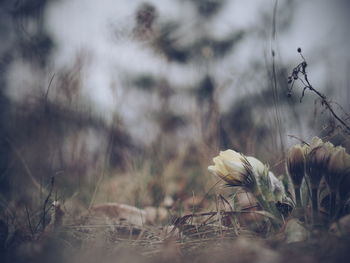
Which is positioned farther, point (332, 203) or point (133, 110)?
point (133, 110)

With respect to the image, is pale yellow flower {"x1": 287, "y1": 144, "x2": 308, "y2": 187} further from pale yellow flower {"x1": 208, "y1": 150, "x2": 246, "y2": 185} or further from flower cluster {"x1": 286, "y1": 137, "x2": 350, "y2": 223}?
pale yellow flower {"x1": 208, "y1": 150, "x2": 246, "y2": 185}

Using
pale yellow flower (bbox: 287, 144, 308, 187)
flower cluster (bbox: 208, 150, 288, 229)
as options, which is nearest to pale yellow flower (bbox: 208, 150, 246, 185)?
flower cluster (bbox: 208, 150, 288, 229)

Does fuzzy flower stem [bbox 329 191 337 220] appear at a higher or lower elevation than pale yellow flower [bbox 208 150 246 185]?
lower

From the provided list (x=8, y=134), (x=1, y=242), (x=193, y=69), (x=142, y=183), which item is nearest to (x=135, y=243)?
(x=1, y=242)

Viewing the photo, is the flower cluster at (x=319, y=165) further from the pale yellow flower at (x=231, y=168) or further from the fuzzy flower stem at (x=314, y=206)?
the pale yellow flower at (x=231, y=168)

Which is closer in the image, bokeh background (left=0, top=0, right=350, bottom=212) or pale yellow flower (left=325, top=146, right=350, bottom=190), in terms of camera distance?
pale yellow flower (left=325, top=146, right=350, bottom=190)

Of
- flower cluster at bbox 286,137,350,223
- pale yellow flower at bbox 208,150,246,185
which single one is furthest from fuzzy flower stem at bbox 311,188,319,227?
pale yellow flower at bbox 208,150,246,185

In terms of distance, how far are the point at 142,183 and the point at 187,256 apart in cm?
90

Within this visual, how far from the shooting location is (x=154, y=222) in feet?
3.51

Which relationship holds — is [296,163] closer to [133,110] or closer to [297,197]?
[297,197]

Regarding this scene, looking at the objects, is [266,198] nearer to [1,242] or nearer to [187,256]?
[187,256]

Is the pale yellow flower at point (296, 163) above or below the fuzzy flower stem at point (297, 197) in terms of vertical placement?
above

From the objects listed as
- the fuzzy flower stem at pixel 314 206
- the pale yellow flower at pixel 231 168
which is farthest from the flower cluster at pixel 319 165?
the pale yellow flower at pixel 231 168

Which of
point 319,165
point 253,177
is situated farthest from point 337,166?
point 253,177
